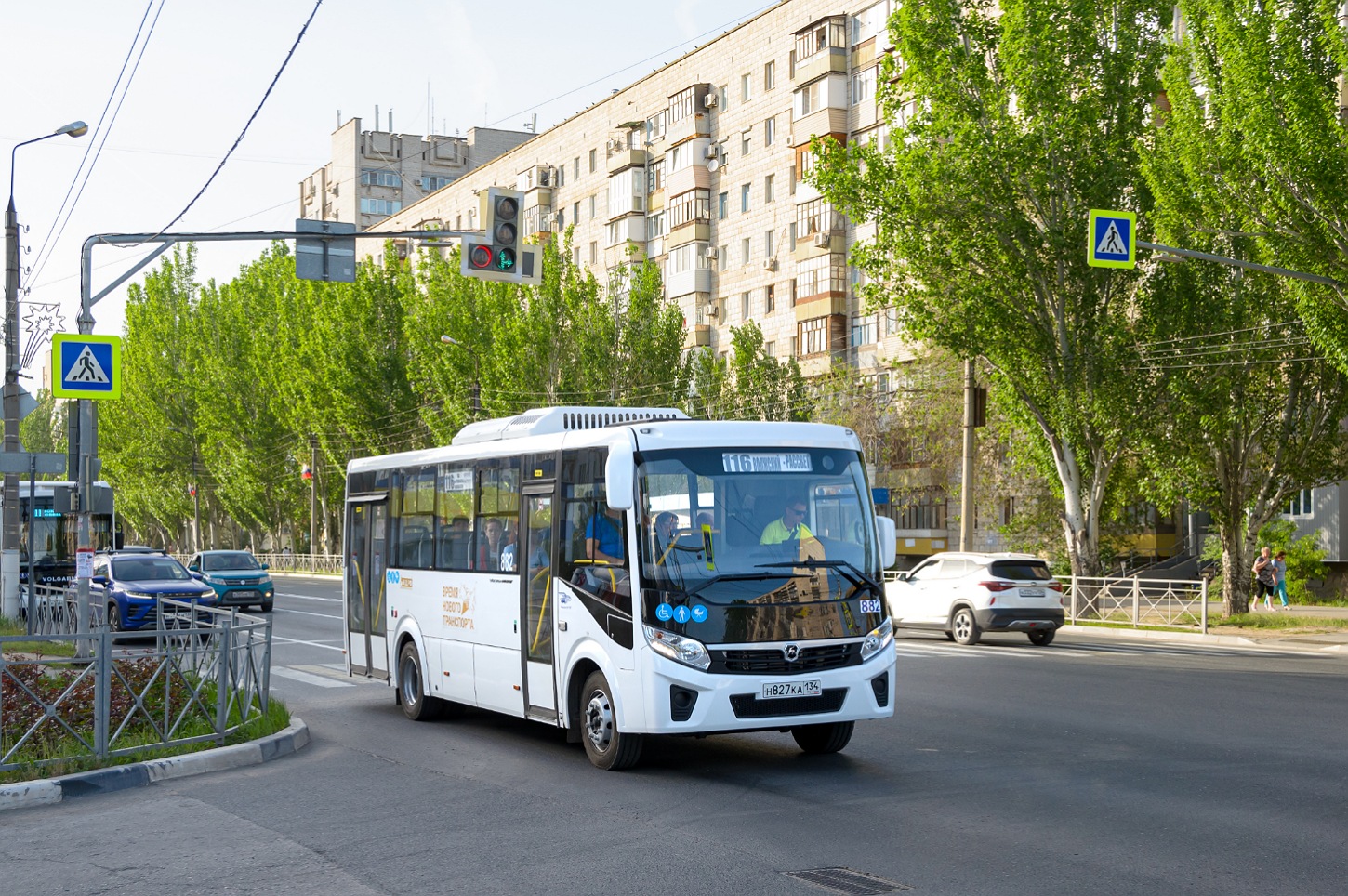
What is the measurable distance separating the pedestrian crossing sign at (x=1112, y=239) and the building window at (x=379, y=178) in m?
90.8

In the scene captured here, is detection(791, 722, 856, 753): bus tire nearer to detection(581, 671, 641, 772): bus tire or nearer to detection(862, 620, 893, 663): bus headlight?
detection(862, 620, 893, 663): bus headlight

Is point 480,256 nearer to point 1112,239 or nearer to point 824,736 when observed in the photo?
point 824,736

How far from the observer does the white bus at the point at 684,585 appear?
10648mm

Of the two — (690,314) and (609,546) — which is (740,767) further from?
(690,314)

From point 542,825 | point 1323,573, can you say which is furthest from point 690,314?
point 542,825

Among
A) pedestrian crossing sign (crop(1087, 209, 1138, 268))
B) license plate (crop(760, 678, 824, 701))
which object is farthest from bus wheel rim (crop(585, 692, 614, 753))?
pedestrian crossing sign (crop(1087, 209, 1138, 268))

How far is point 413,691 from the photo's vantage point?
14859 mm

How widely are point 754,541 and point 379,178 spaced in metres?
103

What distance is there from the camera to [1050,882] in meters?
7.20

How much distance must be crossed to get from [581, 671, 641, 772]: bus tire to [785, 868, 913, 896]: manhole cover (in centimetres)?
352

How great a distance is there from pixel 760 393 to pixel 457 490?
130 ft

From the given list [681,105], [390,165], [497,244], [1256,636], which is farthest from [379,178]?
[497,244]

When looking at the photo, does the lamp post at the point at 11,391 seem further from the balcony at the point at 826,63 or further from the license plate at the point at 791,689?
the balcony at the point at 826,63

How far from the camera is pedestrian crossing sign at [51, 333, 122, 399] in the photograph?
18062 mm
